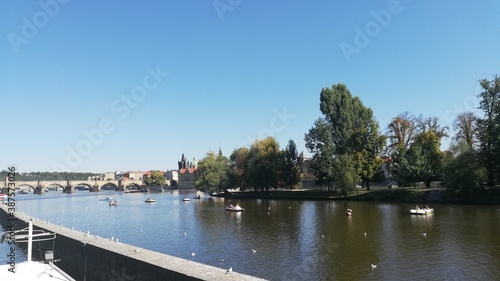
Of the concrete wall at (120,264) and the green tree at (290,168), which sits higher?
the green tree at (290,168)

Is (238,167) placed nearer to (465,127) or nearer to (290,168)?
(290,168)

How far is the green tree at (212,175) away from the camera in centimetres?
12476

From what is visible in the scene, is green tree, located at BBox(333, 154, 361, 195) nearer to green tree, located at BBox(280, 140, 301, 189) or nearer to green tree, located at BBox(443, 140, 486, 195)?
green tree, located at BBox(443, 140, 486, 195)

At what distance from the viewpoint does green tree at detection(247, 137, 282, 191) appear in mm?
111688

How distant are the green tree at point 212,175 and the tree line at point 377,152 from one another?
1197 cm

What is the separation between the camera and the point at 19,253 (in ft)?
124

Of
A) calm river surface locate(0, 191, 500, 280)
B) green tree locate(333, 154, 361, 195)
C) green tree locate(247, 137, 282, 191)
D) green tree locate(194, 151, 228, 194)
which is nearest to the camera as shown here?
calm river surface locate(0, 191, 500, 280)

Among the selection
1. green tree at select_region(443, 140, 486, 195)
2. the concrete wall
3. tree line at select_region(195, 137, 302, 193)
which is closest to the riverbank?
green tree at select_region(443, 140, 486, 195)

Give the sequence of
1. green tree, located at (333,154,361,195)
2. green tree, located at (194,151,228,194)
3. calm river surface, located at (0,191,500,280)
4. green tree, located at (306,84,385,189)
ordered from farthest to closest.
Answer: 1. green tree, located at (194,151,228,194)
2. green tree, located at (306,84,385,189)
3. green tree, located at (333,154,361,195)
4. calm river surface, located at (0,191,500,280)

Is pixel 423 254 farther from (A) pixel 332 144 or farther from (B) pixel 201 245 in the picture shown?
(A) pixel 332 144

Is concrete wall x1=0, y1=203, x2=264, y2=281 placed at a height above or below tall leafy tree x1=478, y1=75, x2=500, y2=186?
below

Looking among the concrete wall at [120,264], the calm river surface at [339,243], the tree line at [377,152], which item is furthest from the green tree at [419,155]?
the concrete wall at [120,264]

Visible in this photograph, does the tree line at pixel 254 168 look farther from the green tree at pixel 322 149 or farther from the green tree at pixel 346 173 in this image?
the green tree at pixel 346 173

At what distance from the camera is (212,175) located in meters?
125
